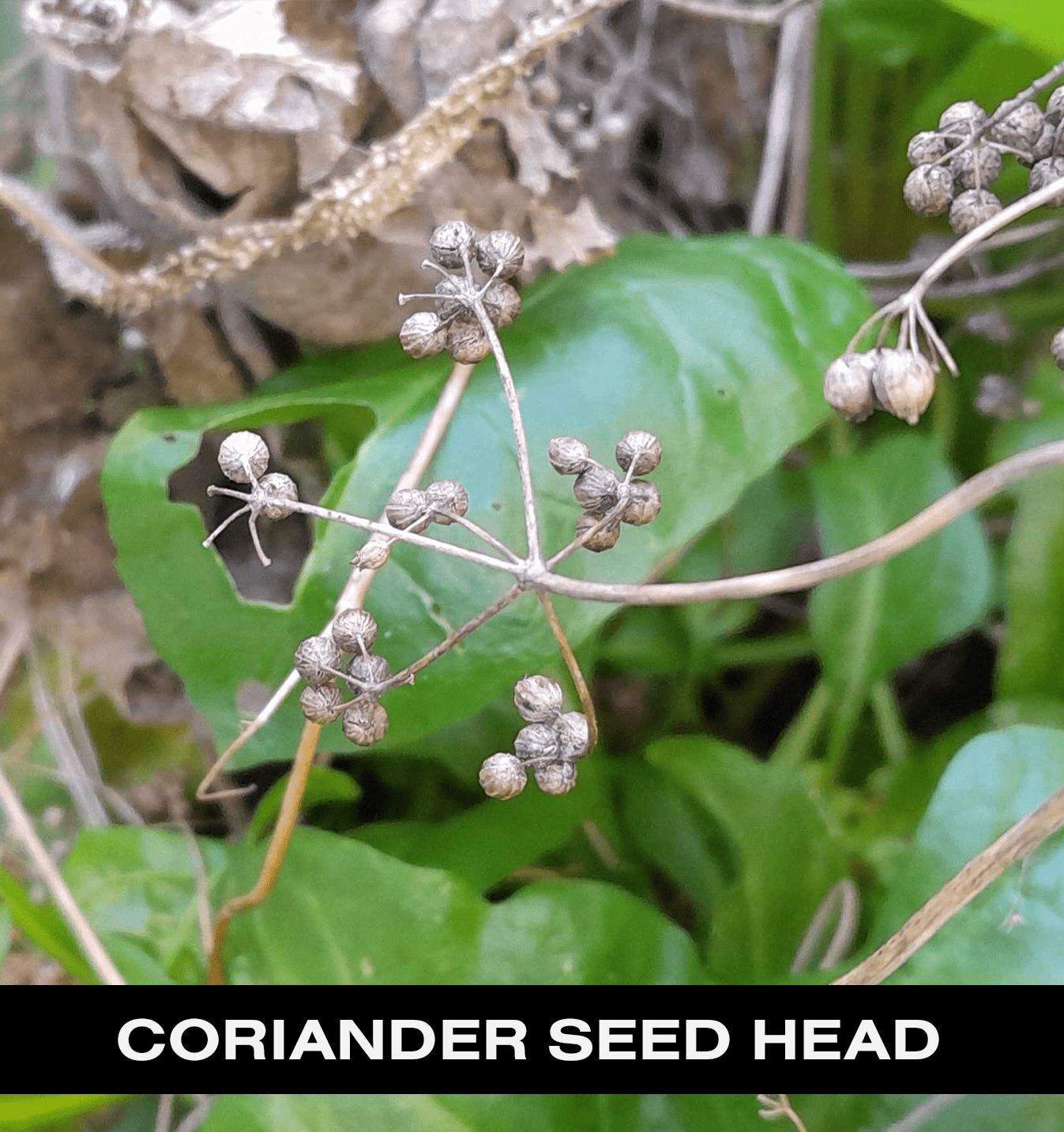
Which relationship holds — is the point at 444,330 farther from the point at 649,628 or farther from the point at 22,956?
the point at 22,956

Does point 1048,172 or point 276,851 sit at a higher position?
point 1048,172

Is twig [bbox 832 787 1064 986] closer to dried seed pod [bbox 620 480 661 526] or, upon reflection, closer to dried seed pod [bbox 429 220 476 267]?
dried seed pod [bbox 620 480 661 526]

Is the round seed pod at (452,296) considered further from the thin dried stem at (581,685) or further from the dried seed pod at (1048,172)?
the dried seed pod at (1048,172)

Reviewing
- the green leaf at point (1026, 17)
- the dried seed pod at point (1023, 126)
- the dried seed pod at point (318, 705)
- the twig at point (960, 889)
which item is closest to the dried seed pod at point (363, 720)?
the dried seed pod at point (318, 705)

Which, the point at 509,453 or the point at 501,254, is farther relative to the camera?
the point at 509,453

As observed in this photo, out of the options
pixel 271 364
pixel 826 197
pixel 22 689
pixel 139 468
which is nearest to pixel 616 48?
pixel 826 197

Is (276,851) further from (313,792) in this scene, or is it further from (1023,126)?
(1023,126)

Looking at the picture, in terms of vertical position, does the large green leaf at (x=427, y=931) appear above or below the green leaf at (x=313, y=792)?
below

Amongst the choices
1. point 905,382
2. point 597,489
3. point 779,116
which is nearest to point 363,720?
point 597,489

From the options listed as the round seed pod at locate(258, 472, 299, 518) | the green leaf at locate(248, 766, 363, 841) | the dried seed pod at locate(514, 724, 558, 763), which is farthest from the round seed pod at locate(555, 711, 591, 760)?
the green leaf at locate(248, 766, 363, 841)
